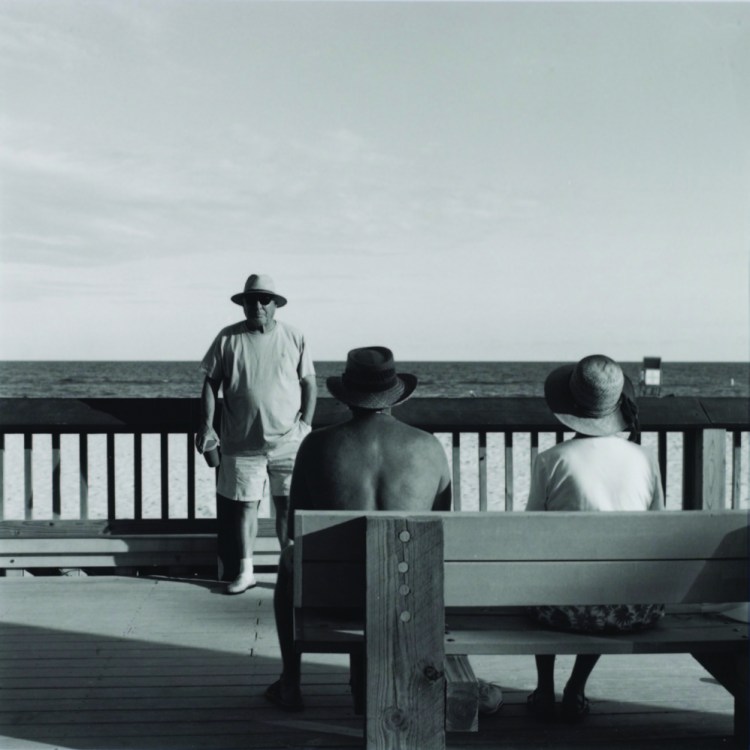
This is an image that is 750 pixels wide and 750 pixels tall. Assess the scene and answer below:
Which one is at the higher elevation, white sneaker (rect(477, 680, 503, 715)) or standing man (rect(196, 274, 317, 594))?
standing man (rect(196, 274, 317, 594))

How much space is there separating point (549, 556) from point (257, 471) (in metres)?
2.47

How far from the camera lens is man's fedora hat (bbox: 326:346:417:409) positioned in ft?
10.0

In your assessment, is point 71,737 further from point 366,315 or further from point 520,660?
point 366,315

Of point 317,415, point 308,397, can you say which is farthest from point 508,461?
point 308,397

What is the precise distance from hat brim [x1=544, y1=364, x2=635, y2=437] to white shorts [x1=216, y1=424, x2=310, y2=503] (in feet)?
Result: 6.03

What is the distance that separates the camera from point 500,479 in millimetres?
12320

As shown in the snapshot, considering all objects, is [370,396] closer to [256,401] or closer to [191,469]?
[256,401]

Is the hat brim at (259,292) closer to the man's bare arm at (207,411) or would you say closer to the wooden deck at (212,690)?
the man's bare arm at (207,411)

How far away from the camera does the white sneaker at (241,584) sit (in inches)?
Result: 188

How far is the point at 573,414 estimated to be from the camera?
304cm

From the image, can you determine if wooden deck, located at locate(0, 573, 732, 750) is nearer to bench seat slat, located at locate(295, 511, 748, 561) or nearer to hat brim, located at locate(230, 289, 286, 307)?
bench seat slat, located at locate(295, 511, 748, 561)

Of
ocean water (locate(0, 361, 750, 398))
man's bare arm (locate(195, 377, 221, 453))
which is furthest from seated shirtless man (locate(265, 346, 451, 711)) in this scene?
ocean water (locate(0, 361, 750, 398))

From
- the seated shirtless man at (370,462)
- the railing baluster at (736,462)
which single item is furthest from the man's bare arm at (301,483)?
the railing baluster at (736,462)

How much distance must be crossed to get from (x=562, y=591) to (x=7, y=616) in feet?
9.61
